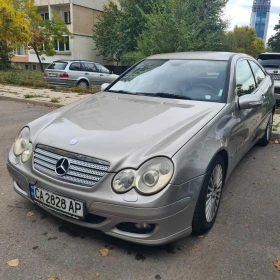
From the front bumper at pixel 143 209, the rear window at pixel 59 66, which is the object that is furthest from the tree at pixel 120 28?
the front bumper at pixel 143 209

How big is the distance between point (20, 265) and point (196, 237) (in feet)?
4.65

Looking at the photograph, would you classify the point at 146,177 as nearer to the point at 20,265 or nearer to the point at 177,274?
the point at 177,274

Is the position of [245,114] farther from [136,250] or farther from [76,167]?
[76,167]

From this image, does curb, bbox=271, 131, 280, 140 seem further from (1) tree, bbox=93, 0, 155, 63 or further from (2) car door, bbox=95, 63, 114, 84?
(1) tree, bbox=93, 0, 155, 63

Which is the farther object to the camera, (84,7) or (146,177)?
(84,7)

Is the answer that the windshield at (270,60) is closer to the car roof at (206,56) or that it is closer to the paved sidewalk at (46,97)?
the car roof at (206,56)

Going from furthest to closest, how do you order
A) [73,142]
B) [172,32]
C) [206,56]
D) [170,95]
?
[172,32]
[206,56]
[170,95]
[73,142]

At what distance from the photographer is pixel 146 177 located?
2.10m

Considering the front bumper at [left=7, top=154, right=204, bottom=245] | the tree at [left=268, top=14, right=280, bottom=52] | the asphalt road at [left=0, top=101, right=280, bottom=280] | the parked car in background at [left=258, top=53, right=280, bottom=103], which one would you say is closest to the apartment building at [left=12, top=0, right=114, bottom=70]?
the parked car in background at [left=258, top=53, right=280, bottom=103]

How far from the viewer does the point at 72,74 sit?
12.6m

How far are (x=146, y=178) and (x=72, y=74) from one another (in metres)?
11.3

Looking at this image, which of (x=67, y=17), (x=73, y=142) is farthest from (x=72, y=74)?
(x=67, y=17)

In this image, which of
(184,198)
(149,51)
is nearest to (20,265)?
(184,198)

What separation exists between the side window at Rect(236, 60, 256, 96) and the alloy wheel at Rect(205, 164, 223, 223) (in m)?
1.06
